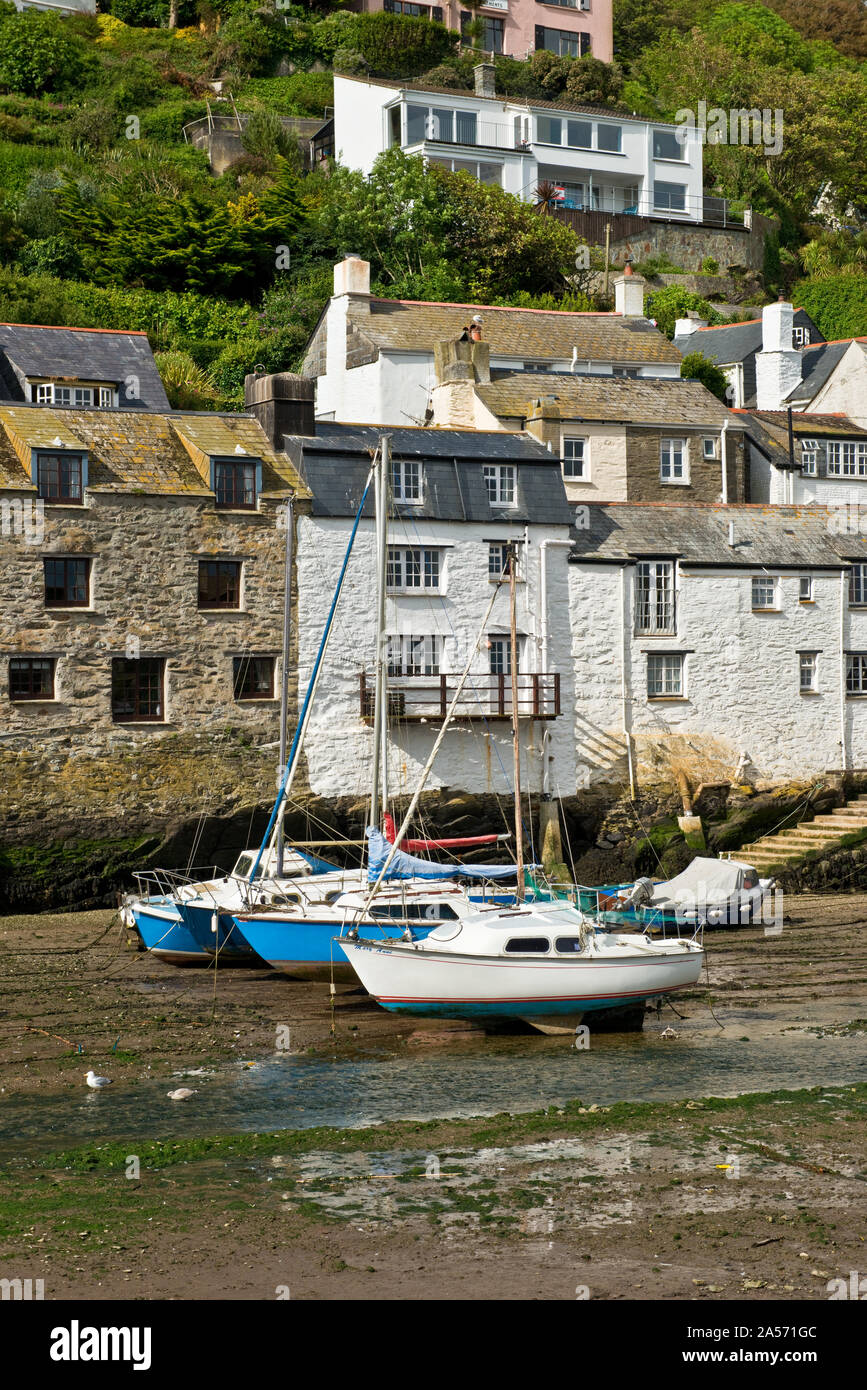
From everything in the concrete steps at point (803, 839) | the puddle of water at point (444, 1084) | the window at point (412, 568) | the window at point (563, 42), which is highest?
the window at point (563, 42)

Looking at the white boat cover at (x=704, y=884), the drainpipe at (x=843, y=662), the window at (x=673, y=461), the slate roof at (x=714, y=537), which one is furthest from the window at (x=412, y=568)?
the drainpipe at (x=843, y=662)

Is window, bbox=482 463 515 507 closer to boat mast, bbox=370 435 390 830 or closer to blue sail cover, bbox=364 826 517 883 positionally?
boat mast, bbox=370 435 390 830

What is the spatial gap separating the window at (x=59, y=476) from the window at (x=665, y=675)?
14.1 metres

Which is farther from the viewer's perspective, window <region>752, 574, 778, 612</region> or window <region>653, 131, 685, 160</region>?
window <region>653, 131, 685, 160</region>

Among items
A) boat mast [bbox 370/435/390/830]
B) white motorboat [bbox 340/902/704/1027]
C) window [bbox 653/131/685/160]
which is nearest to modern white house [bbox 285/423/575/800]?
boat mast [bbox 370/435/390/830]

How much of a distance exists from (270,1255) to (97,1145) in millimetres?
4246

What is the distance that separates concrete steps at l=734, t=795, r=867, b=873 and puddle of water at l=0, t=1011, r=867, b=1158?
13591 millimetres

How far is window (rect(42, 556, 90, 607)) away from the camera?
105 ft

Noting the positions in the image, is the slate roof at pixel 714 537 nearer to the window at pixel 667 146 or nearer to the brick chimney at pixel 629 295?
the brick chimney at pixel 629 295

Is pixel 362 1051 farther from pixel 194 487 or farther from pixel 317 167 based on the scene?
pixel 317 167

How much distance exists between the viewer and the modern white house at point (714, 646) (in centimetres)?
3675

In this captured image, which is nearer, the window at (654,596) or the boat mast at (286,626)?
the boat mast at (286,626)

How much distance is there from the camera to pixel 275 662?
33.8 meters

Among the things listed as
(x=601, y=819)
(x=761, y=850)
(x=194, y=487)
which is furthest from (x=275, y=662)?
(x=761, y=850)
